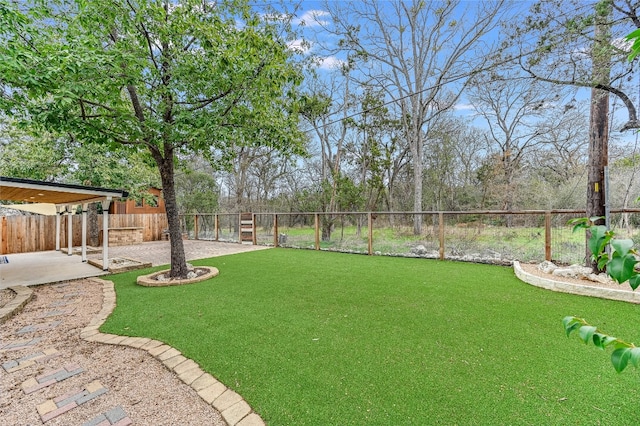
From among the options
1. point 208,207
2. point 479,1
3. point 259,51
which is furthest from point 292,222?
point 479,1

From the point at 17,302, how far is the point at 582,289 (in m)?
7.51

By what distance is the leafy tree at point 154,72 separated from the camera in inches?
129

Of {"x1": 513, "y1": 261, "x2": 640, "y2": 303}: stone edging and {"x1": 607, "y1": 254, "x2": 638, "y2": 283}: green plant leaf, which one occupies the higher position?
{"x1": 607, "y1": 254, "x2": 638, "y2": 283}: green plant leaf

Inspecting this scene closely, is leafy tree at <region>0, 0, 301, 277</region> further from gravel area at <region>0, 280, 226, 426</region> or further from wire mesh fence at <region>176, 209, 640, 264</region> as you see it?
wire mesh fence at <region>176, 209, 640, 264</region>

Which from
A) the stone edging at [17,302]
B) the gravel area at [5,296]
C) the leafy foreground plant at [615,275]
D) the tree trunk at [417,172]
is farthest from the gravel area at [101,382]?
the tree trunk at [417,172]

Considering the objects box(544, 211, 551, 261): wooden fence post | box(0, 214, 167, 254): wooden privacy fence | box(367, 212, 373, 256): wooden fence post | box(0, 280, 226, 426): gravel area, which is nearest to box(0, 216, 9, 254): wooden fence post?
box(0, 214, 167, 254): wooden privacy fence

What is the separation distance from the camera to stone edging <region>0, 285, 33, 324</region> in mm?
3388

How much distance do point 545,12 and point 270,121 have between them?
463 centimetres

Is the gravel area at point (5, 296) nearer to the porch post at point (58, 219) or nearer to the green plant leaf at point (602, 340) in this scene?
the porch post at point (58, 219)

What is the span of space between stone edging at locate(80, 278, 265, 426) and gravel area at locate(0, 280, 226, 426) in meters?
0.04

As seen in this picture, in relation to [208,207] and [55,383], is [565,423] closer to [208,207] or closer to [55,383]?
[55,383]

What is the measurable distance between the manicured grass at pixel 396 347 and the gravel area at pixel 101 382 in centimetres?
27

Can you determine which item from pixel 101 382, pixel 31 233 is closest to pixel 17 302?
pixel 101 382

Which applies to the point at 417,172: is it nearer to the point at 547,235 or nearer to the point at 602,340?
the point at 547,235
